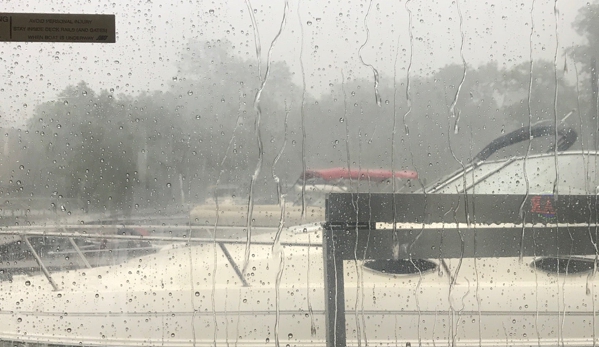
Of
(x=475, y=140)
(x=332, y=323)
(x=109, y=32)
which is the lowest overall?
(x=332, y=323)

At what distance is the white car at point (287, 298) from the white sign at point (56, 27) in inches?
31.0

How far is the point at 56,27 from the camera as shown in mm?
1812

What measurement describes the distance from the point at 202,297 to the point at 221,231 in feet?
0.81

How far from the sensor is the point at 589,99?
2.00 metres

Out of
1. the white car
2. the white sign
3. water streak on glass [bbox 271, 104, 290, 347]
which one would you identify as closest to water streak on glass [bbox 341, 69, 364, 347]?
the white car

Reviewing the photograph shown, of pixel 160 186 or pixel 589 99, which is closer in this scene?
pixel 160 186

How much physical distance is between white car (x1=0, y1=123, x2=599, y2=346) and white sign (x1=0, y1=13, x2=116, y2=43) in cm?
79

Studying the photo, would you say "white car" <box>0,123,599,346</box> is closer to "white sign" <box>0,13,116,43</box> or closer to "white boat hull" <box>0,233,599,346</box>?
"white boat hull" <box>0,233,599,346</box>

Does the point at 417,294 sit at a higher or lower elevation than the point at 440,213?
lower

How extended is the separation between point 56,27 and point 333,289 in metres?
1.33

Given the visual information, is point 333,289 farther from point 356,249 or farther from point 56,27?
point 56,27

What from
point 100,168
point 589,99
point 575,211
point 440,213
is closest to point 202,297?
point 100,168

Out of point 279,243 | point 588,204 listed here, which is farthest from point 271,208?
point 588,204

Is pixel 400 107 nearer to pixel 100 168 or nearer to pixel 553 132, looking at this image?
pixel 553 132
